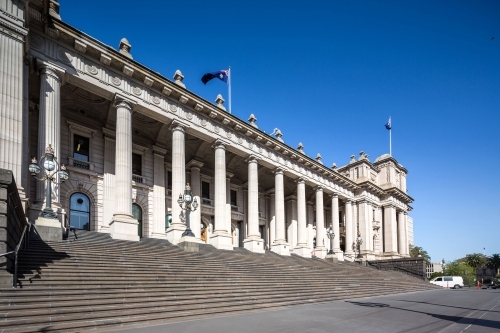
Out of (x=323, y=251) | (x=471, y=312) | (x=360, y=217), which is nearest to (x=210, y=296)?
(x=471, y=312)

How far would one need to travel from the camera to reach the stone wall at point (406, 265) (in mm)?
40656

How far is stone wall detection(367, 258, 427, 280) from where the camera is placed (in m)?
40.7

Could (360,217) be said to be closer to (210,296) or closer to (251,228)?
(251,228)

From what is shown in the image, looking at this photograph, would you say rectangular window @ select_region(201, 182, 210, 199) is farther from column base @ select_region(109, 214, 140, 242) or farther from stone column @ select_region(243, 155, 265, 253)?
column base @ select_region(109, 214, 140, 242)

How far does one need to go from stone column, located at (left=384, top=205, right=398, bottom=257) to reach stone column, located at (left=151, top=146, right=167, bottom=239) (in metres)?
32.4

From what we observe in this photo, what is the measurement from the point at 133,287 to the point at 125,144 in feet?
35.0

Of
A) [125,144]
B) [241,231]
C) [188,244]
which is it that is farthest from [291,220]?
[125,144]

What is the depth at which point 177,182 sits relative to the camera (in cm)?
2381

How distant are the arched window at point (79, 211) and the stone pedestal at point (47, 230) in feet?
27.4

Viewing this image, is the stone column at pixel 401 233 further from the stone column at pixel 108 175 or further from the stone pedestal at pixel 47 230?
the stone pedestal at pixel 47 230

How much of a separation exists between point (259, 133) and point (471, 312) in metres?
20.4

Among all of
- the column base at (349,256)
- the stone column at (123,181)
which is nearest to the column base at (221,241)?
the stone column at (123,181)

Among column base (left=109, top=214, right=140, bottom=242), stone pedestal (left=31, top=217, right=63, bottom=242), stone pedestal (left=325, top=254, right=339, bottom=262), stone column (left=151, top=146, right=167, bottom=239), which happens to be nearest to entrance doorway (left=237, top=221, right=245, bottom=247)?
stone pedestal (left=325, top=254, right=339, bottom=262)

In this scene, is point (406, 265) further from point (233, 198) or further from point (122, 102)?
point (122, 102)
